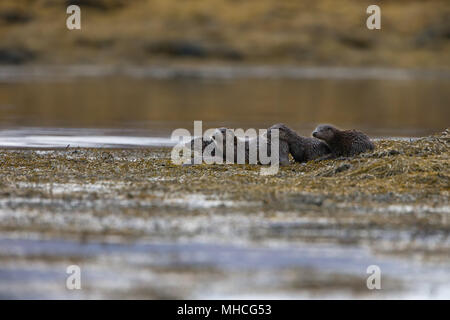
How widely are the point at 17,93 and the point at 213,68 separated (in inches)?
2393

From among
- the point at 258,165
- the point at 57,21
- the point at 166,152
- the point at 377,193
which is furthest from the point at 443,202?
the point at 57,21

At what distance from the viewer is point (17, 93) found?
47.0 m

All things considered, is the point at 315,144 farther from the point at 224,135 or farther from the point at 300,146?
the point at 224,135

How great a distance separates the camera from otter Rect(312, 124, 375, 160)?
56.9ft

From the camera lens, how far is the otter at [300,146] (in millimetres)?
17453

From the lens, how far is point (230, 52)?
115 metres

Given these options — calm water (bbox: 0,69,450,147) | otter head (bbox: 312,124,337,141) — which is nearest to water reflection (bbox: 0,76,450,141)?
calm water (bbox: 0,69,450,147)

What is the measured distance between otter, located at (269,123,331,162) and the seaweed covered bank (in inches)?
61.6

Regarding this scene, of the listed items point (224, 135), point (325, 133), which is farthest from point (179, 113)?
point (325, 133)

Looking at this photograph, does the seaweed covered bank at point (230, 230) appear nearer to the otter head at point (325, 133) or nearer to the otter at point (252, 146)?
the otter at point (252, 146)

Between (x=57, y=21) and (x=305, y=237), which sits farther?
(x=57, y=21)

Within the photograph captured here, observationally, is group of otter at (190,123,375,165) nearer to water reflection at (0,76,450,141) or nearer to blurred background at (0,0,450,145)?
water reflection at (0,76,450,141)

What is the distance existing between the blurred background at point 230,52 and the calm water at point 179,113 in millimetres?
339
